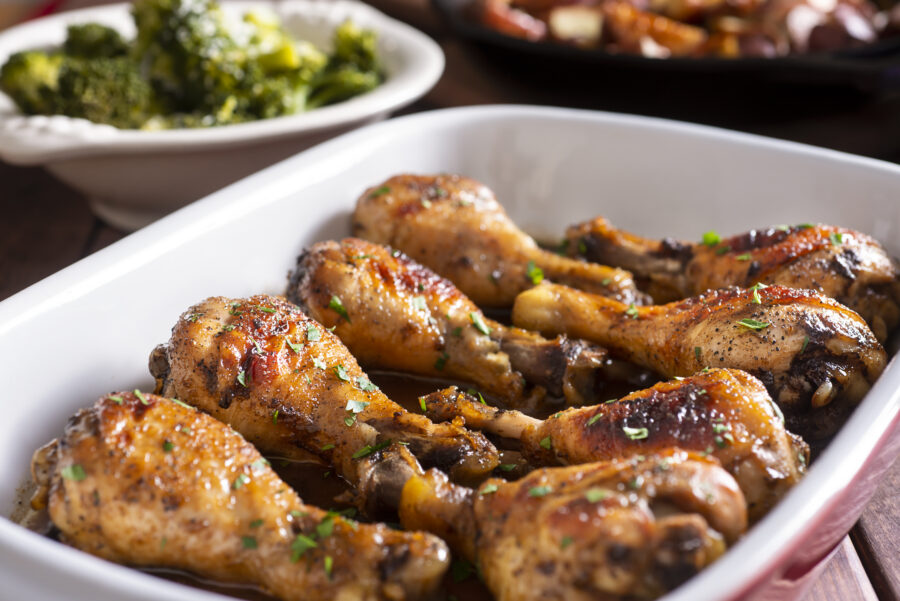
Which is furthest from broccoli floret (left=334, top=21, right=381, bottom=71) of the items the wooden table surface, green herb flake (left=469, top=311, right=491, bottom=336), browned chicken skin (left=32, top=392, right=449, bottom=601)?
browned chicken skin (left=32, top=392, right=449, bottom=601)

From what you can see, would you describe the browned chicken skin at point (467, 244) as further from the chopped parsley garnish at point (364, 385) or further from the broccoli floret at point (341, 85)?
the broccoli floret at point (341, 85)

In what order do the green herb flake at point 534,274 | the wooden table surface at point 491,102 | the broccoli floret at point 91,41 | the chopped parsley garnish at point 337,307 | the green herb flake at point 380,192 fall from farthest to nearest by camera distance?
the broccoli floret at point 91,41 < the wooden table surface at point 491,102 < the green herb flake at point 380,192 < the green herb flake at point 534,274 < the chopped parsley garnish at point 337,307

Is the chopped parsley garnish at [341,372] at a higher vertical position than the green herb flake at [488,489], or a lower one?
lower

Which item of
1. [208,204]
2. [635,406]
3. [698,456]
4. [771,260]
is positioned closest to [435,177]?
[208,204]

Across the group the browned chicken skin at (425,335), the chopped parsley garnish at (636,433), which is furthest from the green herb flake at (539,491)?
the browned chicken skin at (425,335)

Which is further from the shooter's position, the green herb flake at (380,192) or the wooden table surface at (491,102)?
the wooden table surface at (491,102)

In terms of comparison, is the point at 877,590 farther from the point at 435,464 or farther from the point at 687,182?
the point at 687,182

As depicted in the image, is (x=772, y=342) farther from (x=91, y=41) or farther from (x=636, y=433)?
(x=91, y=41)

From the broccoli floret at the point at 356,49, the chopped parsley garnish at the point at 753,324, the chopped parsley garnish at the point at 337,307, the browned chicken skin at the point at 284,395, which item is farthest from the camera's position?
the broccoli floret at the point at 356,49
